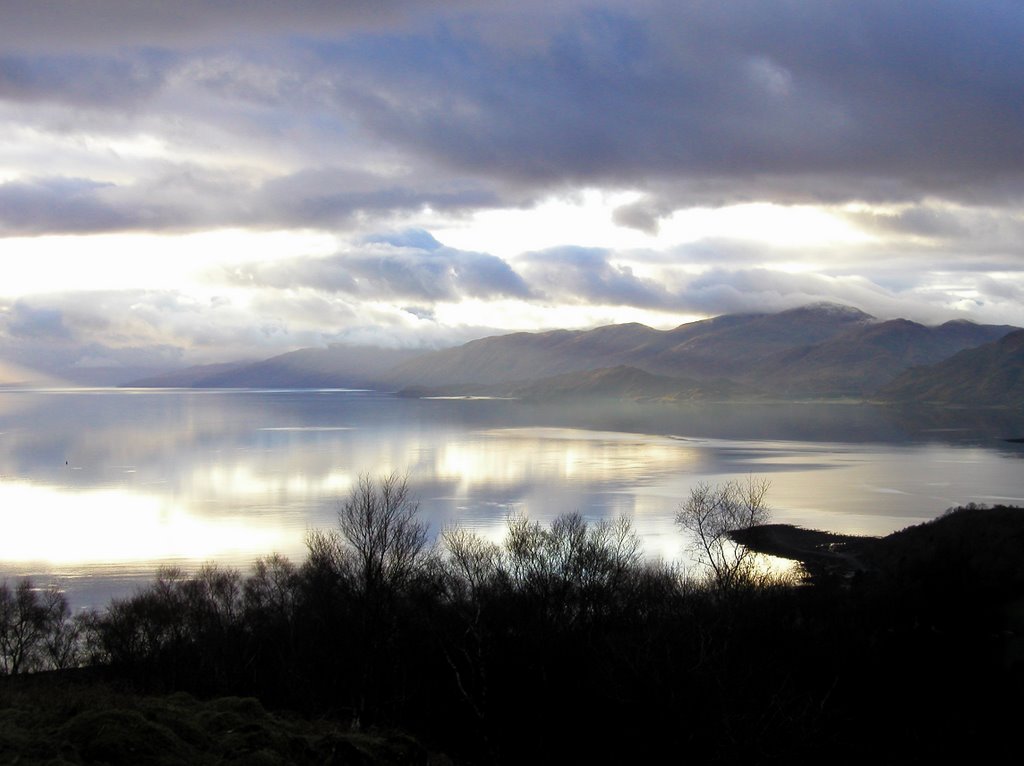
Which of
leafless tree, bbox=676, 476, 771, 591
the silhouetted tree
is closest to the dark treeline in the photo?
the silhouetted tree

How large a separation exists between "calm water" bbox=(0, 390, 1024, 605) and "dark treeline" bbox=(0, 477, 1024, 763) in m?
11.0

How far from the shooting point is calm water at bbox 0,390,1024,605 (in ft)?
133

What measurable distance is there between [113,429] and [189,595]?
9880 centimetres

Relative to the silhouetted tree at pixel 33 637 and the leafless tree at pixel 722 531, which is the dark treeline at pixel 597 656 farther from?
the leafless tree at pixel 722 531

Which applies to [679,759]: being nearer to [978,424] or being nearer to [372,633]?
[372,633]

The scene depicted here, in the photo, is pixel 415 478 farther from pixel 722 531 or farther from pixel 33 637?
pixel 33 637

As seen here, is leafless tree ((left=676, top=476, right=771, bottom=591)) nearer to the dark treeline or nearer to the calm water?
the calm water

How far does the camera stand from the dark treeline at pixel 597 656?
50.2 ft

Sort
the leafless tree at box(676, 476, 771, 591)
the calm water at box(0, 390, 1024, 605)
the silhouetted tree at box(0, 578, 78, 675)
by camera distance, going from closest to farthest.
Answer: the silhouetted tree at box(0, 578, 78, 675) → the leafless tree at box(676, 476, 771, 591) → the calm water at box(0, 390, 1024, 605)

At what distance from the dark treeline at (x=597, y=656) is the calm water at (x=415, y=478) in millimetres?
11026

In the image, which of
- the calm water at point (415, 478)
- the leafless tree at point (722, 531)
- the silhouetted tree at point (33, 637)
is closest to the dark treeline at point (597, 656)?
the silhouetted tree at point (33, 637)

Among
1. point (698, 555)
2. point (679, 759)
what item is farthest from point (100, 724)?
point (698, 555)

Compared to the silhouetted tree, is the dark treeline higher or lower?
higher

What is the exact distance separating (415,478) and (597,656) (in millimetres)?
45158
